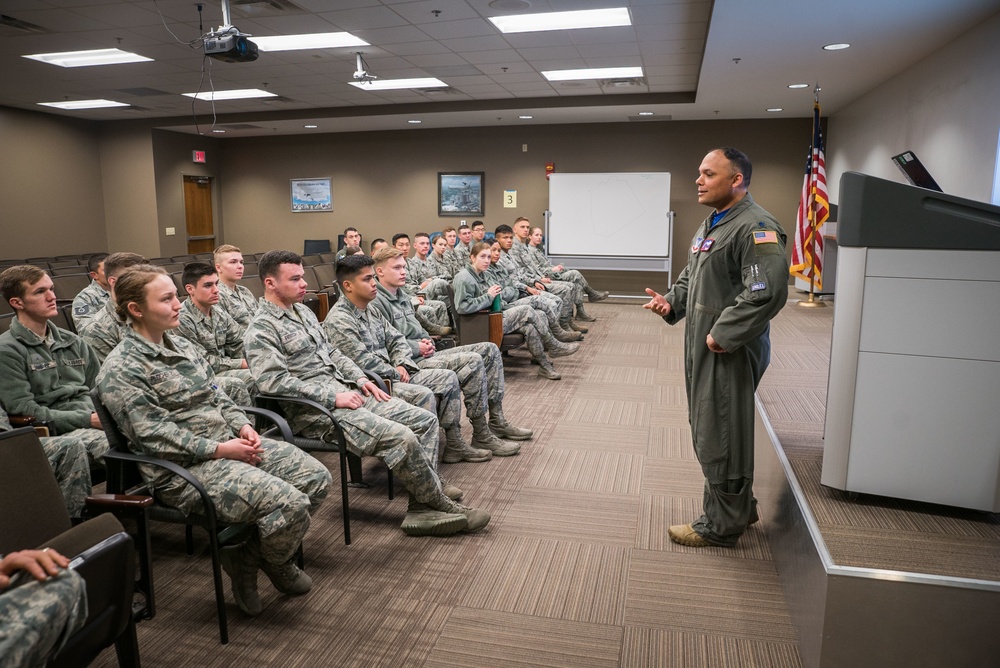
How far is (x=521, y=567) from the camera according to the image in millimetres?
2594

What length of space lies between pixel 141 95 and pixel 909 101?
8.89 metres

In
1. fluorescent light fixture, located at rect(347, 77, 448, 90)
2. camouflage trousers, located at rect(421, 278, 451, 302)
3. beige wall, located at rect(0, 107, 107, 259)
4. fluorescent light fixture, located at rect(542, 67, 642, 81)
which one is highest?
fluorescent light fixture, located at rect(542, 67, 642, 81)

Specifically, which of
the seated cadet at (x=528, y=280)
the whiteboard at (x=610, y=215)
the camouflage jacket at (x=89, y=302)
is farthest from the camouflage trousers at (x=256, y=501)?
the whiteboard at (x=610, y=215)

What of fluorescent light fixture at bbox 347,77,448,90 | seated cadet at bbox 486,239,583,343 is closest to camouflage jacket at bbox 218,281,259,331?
seated cadet at bbox 486,239,583,343

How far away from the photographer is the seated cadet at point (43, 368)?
2664 mm

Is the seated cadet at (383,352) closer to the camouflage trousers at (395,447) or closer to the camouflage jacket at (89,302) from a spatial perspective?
the camouflage trousers at (395,447)

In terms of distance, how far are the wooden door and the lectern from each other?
11.9 m

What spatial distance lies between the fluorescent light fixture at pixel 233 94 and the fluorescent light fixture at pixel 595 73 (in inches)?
148

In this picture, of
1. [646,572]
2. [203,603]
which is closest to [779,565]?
[646,572]

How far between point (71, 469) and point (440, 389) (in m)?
1.64

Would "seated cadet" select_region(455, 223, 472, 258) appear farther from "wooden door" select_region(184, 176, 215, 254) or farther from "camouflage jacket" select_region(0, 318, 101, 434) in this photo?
"wooden door" select_region(184, 176, 215, 254)

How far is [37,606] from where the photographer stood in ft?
4.31

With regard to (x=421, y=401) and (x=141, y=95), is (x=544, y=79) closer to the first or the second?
(x=141, y=95)

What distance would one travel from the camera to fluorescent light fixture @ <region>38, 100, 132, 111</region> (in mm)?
9211
